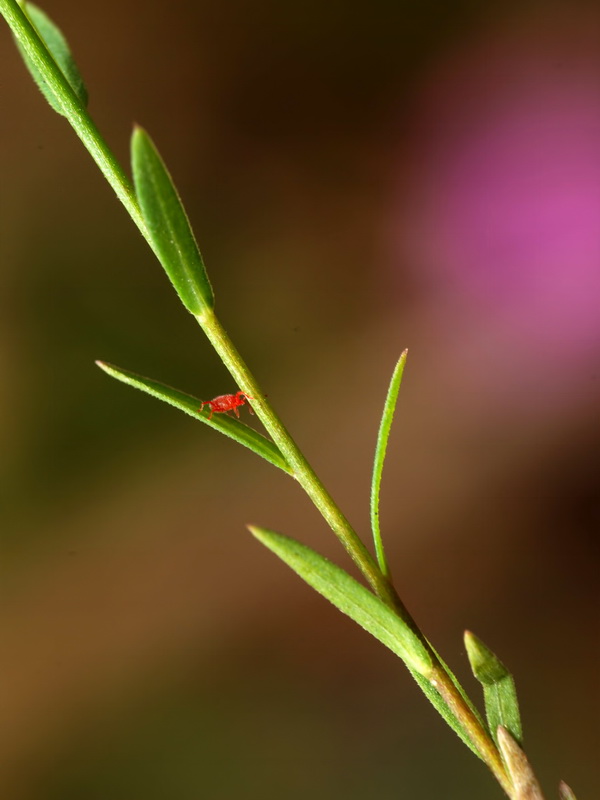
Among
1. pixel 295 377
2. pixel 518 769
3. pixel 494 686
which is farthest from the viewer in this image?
pixel 295 377

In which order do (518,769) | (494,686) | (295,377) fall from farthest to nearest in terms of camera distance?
1. (295,377)
2. (494,686)
3. (518,769)

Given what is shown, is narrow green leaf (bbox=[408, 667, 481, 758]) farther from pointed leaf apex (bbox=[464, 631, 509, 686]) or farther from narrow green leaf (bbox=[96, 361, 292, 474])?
narrow green leaf (bbox=[96, 361, 292, 474])

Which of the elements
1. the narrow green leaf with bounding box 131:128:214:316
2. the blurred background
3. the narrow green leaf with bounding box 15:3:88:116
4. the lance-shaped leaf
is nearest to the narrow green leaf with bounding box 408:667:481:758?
the lance-shaped leaf

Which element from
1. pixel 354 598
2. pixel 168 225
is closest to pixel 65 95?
pixel 168 225

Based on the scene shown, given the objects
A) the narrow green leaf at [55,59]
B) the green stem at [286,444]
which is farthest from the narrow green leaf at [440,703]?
the narrow green leaf at [55,59]

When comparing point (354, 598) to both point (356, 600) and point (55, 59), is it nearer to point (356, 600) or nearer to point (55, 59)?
point (356, 600)

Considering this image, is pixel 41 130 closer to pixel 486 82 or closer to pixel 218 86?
pixel 218 86

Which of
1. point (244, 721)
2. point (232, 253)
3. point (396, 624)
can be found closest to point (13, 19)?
point (396, 624)
